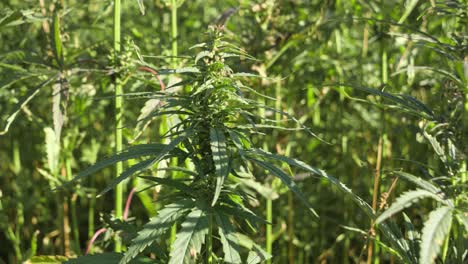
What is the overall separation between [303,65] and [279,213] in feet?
2.60

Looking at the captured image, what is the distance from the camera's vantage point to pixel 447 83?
1.85 meters

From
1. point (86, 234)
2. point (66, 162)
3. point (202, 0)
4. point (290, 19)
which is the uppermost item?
point (202, 0)

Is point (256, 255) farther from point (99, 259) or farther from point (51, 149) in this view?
point (51, 149)

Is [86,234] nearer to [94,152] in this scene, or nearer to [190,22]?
[94,152]

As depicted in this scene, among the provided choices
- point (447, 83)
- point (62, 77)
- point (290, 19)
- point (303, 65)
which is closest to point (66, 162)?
point (62, 77)

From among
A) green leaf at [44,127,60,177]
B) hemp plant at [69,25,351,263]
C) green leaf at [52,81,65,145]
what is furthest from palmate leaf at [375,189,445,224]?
green leaf at [44,127,60,177]

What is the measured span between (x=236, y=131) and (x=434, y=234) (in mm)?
482

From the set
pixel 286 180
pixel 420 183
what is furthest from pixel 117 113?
pixel 420 183

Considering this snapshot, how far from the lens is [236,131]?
133cm

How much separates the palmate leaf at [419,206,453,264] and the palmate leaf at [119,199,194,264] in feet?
1.64

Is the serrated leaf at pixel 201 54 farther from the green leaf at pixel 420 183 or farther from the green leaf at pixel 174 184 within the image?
the green leaf at pixel 420 183

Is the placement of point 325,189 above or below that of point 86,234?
above

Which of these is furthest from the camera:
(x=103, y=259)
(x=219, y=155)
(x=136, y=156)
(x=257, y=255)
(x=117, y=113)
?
(x=117, y=113)

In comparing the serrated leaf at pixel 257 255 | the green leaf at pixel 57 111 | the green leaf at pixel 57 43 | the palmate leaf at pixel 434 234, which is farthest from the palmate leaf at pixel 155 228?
the green leaf at pixel 57 43
